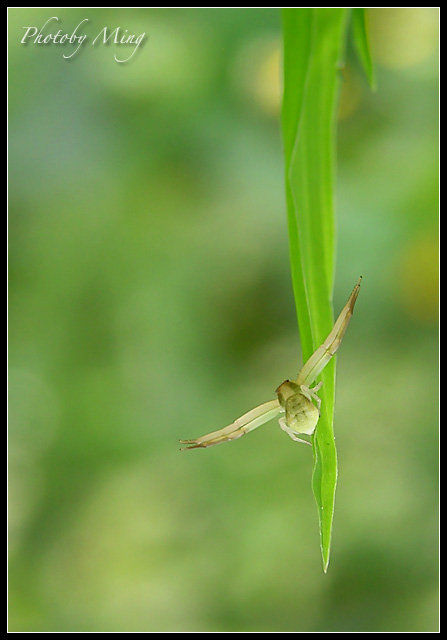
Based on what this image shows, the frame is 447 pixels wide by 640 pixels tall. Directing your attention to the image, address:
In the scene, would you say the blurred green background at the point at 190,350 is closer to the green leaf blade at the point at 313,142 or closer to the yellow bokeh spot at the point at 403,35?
the yellow bokeh spot at the point at 403,35

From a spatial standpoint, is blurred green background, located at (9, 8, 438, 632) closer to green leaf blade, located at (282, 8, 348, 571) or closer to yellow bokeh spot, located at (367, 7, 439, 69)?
yellow bokeh spot, located at (367, 7, 439, 69)

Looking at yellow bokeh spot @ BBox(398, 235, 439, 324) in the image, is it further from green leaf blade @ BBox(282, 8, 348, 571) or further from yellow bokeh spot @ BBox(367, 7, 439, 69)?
green leaf blade @ BBox(282, 8, 348, 571)

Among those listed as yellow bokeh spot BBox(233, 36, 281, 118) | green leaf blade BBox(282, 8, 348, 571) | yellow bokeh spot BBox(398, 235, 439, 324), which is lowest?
green leaf blade BBox(282, 8, 348, 571)

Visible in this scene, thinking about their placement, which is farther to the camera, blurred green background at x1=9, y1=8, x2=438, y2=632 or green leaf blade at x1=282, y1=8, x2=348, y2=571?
blurred green background at x1=9, y1=8, x2=438, y2=632

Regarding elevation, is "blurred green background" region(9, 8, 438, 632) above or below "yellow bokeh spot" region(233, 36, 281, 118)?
below

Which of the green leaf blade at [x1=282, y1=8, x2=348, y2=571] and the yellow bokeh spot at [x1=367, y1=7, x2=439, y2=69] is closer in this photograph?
the green leaf blade at [x1=282, y1=8, x2=348, y2=571]

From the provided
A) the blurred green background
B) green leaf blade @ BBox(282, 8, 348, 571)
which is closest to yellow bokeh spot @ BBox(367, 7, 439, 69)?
the blurred green background

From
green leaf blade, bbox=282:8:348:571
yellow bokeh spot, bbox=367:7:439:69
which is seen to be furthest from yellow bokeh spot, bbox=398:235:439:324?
green leaf blade, bbox=282:8:348:571

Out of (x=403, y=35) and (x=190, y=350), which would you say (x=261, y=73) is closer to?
(x=403, y=35)
